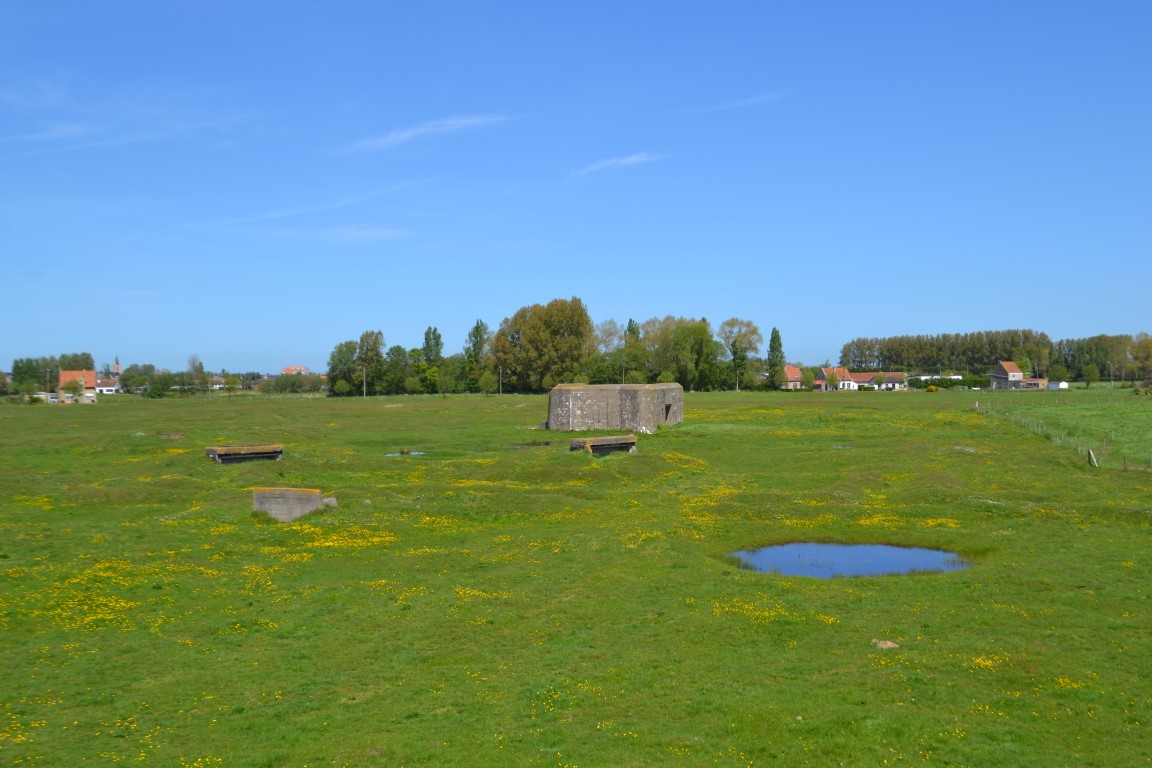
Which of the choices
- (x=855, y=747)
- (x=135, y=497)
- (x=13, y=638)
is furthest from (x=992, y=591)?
(x=135, y=497)

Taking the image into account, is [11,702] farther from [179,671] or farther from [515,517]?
[515,517]

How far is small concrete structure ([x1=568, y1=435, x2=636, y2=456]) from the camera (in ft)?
182

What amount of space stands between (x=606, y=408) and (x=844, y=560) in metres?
44.5

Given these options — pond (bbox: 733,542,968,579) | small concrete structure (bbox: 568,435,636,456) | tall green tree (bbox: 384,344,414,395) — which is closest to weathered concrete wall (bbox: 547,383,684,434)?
small concrete structure (bbox: 568,435,636,456)

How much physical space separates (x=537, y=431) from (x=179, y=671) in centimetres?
5739

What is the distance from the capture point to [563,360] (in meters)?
173

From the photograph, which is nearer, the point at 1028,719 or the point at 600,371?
the point at 1028,719

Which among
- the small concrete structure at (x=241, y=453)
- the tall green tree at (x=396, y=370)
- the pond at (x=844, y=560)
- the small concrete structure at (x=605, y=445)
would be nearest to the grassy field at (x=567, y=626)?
the pond at (x=844, y=560)

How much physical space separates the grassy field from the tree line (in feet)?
410

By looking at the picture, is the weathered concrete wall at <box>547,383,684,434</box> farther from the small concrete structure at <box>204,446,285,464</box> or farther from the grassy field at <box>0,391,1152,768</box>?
the small concrete structure at <box>204,446,285,464</box>

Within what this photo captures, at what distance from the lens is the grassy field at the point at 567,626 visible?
1435 cm

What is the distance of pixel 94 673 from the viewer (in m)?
17.5

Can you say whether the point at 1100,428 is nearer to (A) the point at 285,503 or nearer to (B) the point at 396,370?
(A) the point at 285,503

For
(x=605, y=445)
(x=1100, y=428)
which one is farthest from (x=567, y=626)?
(x=1100, y=428)
